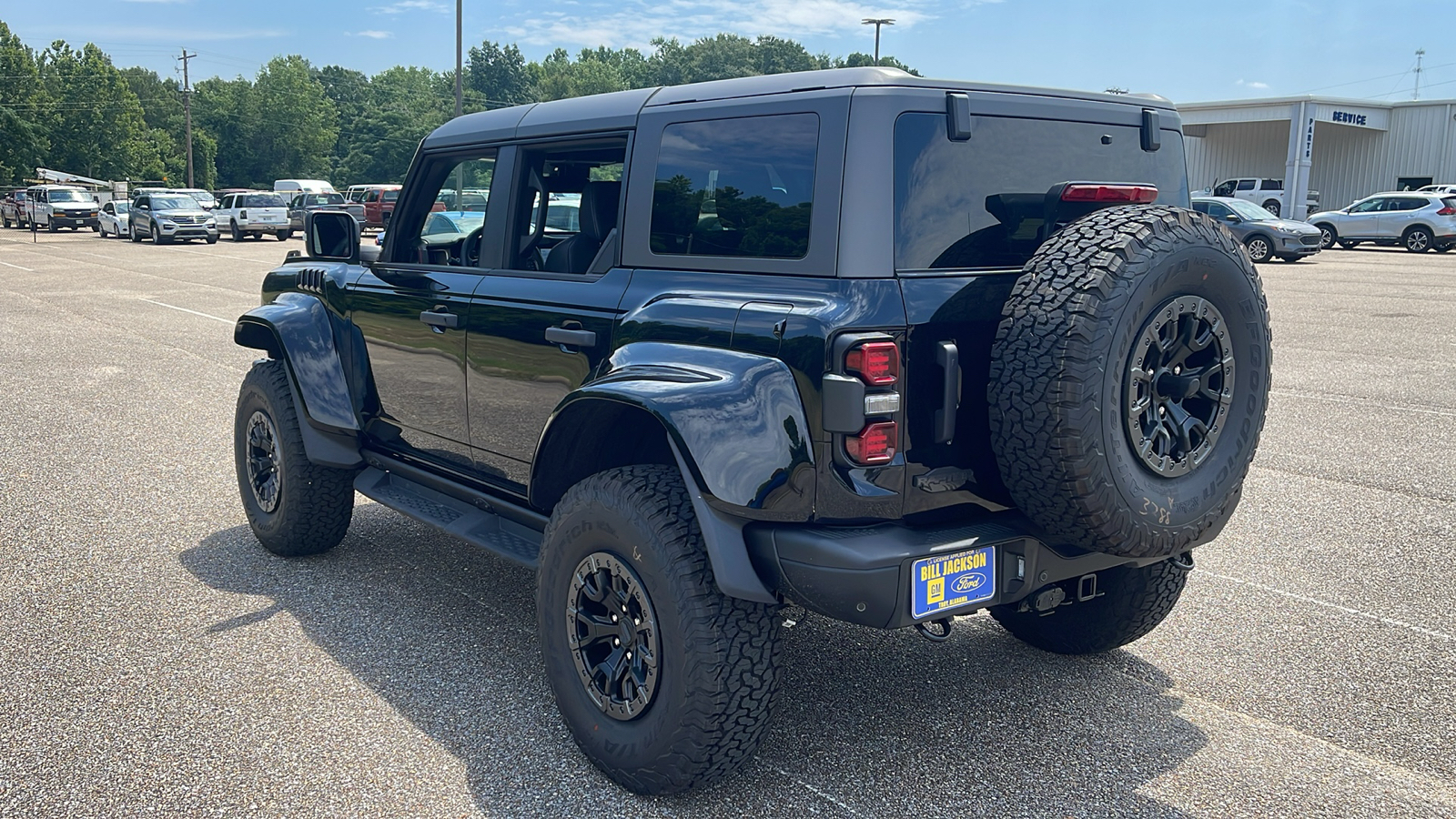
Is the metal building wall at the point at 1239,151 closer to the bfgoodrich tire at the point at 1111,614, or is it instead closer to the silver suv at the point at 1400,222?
the silver suv at the point at 1400,222

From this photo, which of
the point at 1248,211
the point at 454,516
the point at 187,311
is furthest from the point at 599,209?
the point at 1248,211

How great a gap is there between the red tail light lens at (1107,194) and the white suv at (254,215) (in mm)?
37090

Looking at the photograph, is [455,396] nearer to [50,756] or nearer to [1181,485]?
[50,756]

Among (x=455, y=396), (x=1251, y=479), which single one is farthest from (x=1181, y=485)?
(x=1251, y=479)

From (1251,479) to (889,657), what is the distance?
369 centimetres

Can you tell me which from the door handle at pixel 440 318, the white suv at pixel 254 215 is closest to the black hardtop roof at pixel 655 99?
the door handle at pixel 440 318

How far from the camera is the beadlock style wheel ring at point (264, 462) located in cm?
523

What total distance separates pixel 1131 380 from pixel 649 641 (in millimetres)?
1440

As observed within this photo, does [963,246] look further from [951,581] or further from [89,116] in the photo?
[89,116]

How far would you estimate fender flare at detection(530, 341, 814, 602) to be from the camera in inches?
115

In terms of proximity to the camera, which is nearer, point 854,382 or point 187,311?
point 854,382

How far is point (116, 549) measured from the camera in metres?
5.44

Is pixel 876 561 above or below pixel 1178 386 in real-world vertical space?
below

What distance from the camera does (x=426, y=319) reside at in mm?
4371
